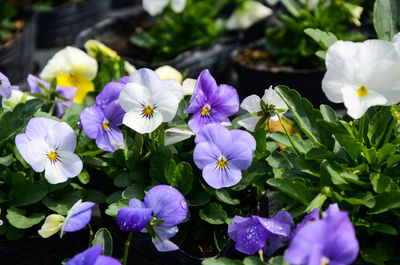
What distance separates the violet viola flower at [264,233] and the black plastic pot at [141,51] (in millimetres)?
1286

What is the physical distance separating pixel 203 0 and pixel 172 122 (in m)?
1.36

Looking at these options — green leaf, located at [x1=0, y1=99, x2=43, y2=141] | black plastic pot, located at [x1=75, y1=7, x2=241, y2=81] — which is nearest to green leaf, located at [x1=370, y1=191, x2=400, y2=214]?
green leaf, located at [x1=0, y1=99, x2=43, y2=141]

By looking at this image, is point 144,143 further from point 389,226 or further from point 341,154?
point 389,226

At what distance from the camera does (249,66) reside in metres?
2.18

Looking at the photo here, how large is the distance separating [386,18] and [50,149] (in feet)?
2.39

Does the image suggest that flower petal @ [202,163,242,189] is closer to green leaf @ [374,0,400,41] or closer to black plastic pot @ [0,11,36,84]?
green leaf @ [374,0,400,41]

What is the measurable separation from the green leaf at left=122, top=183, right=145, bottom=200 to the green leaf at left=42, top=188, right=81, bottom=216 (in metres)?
0.13

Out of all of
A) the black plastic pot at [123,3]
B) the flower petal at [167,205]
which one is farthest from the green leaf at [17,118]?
the black plastic pot at [123,3]

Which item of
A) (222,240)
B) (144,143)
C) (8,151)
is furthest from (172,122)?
(8,151)

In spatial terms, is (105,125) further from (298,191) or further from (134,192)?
(298,191)

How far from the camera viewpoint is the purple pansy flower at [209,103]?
1.13m

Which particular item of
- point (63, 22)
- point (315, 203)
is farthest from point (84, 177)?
point (63, 22)

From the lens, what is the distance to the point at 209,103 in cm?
116

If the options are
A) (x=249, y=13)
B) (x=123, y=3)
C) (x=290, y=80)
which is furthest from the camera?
(x=123, y=3)
